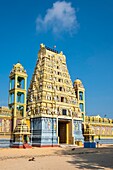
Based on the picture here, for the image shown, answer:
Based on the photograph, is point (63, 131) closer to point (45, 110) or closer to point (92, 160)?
point (45, 110)

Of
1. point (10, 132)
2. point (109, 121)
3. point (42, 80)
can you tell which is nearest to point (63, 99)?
point (42, 80)

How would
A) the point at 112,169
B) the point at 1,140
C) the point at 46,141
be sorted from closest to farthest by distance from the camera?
the point at 112,169 → the point at 1,140 → the point at 46,141

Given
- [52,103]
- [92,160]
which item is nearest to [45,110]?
[52,103]

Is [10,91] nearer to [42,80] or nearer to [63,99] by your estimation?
[42,80]

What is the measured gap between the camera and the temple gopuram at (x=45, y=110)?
1547 inches

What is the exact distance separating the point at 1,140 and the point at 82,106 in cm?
2161

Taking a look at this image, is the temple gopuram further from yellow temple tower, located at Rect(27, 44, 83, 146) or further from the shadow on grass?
the shadow on grass

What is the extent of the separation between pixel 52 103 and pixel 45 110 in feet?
7.68

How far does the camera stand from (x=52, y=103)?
4409 centimetres

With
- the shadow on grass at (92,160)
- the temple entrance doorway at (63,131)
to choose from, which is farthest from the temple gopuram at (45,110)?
the shadow on grass at (92,160)

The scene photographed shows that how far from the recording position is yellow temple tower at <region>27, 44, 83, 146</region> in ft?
136

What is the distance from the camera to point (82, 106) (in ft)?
174

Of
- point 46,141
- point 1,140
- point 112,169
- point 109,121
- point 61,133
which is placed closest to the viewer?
point 112,169

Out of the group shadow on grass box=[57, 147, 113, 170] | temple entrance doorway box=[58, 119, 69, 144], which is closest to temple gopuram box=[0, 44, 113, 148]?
temple entrance doorway box=[58, 119, 69, 144]
